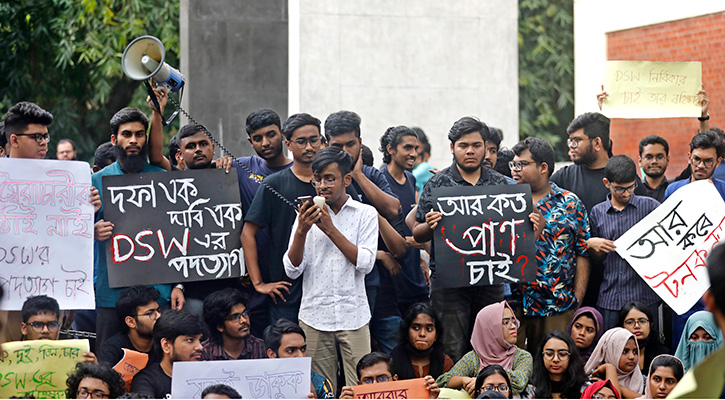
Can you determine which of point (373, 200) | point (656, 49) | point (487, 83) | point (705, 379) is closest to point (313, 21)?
point (487, 83)

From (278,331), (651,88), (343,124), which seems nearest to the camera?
(278,331)

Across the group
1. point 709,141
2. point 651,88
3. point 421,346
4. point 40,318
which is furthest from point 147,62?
point 651,88

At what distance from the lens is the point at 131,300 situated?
636cm

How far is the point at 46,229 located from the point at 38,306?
464 mm

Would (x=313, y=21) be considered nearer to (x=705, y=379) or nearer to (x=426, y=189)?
(x=426, y=189)

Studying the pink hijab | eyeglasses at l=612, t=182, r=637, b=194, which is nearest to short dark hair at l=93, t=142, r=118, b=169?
the pink hijab

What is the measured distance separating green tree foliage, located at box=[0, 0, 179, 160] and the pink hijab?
33.7 ft

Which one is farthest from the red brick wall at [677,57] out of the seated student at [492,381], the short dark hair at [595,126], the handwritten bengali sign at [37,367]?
the handwritten bengali sign at [37,367]

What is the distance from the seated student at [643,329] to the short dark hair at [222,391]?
2563 mm

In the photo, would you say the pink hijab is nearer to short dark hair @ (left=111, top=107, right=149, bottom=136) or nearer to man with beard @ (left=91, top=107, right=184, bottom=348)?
man with beard @ (left=91, top=107, right=184, bottom=348)

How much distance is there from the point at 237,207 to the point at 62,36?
34.9 ft

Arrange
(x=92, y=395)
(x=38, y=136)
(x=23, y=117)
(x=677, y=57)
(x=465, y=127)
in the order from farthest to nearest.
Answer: (x=677, y=57) < (x=465, y=127) < (x=38, y=136) < (x=23, y=117) < (x=92, y=395)

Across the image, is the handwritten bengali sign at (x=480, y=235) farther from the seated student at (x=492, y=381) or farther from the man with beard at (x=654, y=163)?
the man with beard at (x=654, y=163)

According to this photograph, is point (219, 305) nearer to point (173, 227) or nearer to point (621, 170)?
point (173, 227)
